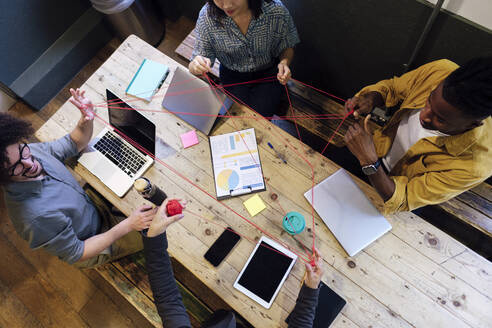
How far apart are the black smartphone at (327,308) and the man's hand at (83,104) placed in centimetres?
132

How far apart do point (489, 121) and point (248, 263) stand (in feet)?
3.55

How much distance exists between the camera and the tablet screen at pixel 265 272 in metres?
1.28

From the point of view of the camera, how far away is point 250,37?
1640mm

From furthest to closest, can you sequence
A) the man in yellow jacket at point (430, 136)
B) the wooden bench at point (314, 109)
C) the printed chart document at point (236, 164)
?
the wooden bench at point (314, 109), the printed chart document at point (236, 164), the man in yellow jacket at point (430, 136)

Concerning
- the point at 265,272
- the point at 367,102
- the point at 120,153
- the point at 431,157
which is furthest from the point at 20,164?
the point at 431,157

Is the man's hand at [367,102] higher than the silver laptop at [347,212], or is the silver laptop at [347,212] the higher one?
the man's hand at [367,102]

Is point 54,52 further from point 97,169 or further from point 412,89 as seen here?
point 412,89

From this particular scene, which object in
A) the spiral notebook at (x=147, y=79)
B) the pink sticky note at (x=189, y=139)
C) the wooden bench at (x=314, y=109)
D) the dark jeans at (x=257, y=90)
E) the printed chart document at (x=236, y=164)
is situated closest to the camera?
the printed chart document at (x=236, y=164)

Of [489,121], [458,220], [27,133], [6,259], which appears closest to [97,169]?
[27,133]

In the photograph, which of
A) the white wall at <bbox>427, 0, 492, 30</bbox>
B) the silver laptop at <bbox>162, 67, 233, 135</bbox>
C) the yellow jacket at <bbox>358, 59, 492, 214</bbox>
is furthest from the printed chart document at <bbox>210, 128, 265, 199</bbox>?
the white wall at <bbox>427, 0, 492, 30</bbox>

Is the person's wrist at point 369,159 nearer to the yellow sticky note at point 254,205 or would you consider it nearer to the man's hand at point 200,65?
the yellow sticky note at point 254,205

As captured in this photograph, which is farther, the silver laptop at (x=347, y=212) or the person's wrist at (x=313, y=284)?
the silver laptop at (x=347, y=212)

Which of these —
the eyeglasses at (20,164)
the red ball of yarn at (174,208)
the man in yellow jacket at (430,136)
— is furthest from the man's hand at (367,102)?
the eyeglasses at (20,164)

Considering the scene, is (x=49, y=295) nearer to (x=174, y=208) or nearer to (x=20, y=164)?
(x=20, y=164)
